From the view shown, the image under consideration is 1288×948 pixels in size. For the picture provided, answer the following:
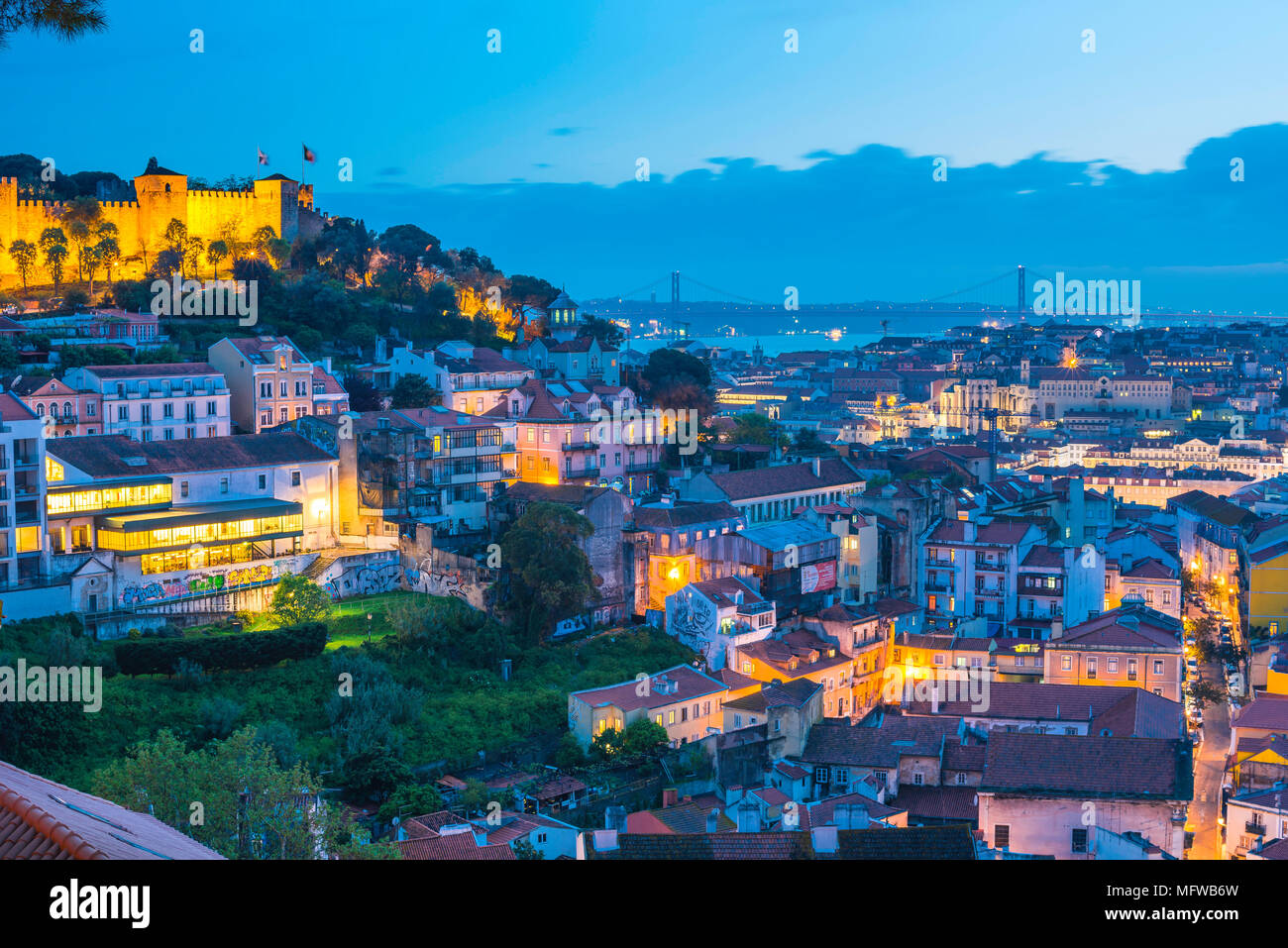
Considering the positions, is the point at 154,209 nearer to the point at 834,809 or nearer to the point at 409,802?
the point at 409,802

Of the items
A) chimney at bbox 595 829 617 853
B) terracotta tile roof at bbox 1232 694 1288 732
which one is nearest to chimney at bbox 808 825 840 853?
chimney at bbox 595 829 617 853

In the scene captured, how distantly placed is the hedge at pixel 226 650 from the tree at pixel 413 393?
6505 mm

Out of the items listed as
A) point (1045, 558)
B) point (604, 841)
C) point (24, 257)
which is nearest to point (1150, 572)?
point (1045, 558)

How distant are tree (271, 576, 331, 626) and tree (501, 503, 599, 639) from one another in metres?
2.25

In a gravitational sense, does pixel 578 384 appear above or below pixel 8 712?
above

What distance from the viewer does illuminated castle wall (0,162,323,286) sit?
2662cm

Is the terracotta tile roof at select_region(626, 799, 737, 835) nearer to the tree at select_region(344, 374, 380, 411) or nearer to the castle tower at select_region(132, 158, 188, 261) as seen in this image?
the tree at select_region(344, 374, 380, 411)

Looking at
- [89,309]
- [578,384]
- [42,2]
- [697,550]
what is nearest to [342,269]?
[89,309]

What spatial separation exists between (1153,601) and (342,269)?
17319 millimetres

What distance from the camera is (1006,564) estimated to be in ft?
62.1

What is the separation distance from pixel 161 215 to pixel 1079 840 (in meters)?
22.8

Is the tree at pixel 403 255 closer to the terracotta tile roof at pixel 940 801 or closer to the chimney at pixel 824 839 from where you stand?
the terracotta tile roof at pixel 940 801

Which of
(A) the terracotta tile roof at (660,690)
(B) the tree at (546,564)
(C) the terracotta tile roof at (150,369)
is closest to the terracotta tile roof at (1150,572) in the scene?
(A) the terracotta tile roof at (660,690)
